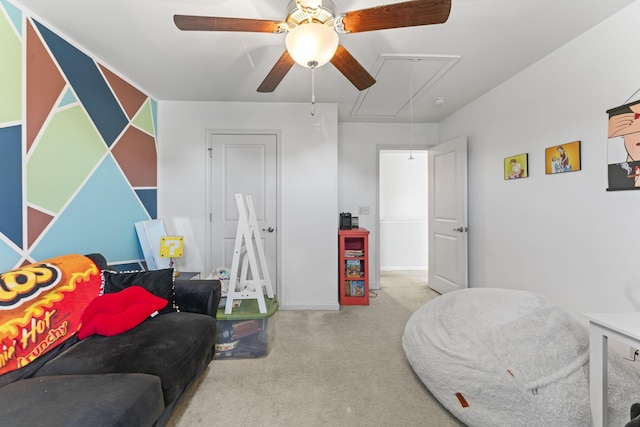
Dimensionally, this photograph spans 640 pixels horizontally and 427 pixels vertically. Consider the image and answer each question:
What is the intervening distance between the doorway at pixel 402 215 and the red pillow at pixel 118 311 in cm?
414

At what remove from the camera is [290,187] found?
3.22m

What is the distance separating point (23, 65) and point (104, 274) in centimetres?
141

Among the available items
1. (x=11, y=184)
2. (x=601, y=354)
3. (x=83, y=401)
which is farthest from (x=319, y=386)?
(x=11, y=184)

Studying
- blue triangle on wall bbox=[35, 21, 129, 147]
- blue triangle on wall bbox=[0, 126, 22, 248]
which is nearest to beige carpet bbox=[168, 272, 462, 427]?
blue triangle on wall bbox=[0, 126, 22, 248]

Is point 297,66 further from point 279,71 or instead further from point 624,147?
point 624,147

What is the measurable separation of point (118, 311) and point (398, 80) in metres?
2.98

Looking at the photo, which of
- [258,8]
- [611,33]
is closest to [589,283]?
[611,33]

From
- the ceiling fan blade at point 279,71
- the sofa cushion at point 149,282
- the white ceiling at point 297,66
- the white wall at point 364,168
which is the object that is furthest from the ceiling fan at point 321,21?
the white wall at point 364,168

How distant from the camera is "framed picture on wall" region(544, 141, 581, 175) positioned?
204cm

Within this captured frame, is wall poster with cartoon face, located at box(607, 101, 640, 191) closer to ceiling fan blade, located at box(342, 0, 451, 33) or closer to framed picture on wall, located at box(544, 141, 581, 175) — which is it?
framed picture on wall, located at box(544, 141, 581, 175)

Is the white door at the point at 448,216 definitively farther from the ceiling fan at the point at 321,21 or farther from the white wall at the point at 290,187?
the ceiling fan at the point at 321,21

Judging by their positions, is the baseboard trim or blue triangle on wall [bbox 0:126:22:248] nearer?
blue triangle on wall [bbox 0:126:22:248]

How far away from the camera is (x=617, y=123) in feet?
5.80

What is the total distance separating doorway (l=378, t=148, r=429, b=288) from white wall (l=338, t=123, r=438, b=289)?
118 cm
